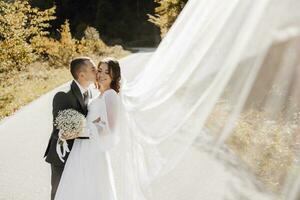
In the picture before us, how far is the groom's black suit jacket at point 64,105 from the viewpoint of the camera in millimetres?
4773

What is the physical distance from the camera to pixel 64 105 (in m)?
4.77

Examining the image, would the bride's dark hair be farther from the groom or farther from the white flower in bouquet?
the white flower in bouquet

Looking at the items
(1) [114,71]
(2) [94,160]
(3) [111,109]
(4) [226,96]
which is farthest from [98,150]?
(4) [226,96]

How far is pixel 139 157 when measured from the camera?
4840 millimetres

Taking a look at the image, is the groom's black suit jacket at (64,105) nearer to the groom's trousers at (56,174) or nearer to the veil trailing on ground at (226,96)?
the groom's trousers at (56,174)

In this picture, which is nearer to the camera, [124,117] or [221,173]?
[221,173]

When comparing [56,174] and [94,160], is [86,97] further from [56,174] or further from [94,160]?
[56,174]

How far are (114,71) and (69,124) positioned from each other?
0.78m

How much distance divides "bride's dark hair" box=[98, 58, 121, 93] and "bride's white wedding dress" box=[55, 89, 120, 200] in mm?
103

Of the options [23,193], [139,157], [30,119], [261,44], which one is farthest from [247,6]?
[30,119]

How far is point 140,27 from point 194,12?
49362 mm

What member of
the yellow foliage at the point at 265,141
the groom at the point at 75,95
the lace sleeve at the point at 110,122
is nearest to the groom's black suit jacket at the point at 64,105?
the groom at the point at 75,95

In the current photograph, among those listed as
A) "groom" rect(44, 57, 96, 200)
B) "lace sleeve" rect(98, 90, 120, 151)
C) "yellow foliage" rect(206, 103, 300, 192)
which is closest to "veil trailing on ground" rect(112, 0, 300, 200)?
"yellow foliage" rect(206, 103, 300, 192)

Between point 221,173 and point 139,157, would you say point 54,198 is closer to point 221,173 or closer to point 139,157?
point 139,157
